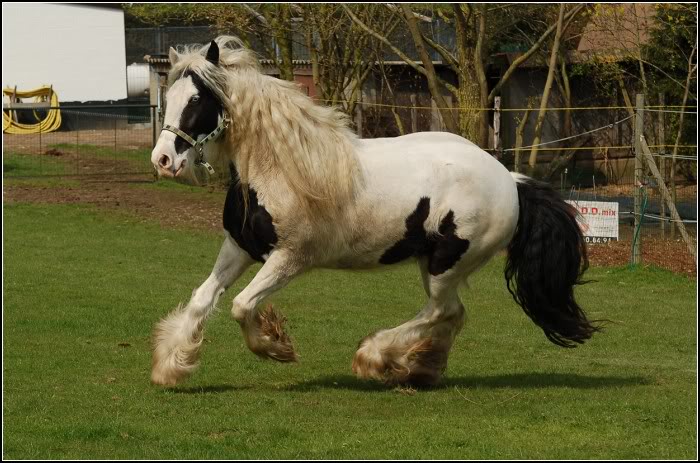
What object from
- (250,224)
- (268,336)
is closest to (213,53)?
(250,224)

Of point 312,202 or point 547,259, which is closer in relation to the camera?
point 312,202

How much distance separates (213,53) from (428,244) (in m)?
2.18

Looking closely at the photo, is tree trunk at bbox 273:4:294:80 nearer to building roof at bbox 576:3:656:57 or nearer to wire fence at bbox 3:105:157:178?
wire fence at bbox 3:105:157:178

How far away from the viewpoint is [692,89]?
26.1 metres

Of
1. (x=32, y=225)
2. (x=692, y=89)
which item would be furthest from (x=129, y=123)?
(x=692, y=89)

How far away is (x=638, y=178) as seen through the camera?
715 inches

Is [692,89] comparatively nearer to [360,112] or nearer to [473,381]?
[360,112]

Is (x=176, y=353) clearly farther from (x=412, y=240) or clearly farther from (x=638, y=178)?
(x=638, y=178)

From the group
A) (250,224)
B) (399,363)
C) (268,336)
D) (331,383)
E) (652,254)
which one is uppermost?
(250,224)

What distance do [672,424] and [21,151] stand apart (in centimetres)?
2374

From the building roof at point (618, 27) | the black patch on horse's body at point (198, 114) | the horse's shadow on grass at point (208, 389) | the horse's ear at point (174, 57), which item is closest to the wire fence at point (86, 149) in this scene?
the building roof at point (618, 27)

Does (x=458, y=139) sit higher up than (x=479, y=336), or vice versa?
(x=458, y=139)

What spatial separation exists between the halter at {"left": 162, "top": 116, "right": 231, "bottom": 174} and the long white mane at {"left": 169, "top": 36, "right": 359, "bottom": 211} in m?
0.09

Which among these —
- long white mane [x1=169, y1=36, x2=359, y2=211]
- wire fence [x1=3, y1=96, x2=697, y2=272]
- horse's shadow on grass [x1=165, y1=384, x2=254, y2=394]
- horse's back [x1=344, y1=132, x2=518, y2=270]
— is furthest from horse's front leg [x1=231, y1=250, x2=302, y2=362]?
wire fence [x1=3, y1=96, x2=697, y2=272]
